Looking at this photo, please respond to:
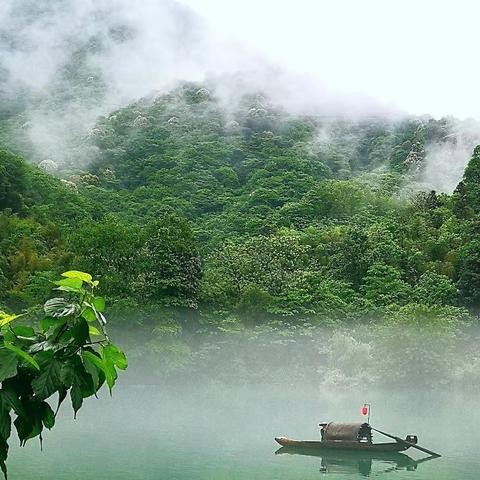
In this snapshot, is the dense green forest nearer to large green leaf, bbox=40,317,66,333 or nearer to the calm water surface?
the calm water surface

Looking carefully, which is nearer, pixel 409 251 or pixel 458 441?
pixel 458 441

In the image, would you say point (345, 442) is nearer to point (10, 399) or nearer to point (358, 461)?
point (358, 461)

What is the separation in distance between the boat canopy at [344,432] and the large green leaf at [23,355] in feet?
55.7

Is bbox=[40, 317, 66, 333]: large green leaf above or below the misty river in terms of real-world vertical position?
below

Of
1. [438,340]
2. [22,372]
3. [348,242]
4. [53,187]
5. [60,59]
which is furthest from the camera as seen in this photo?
[60,59]

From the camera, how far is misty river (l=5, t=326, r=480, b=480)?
1443cm

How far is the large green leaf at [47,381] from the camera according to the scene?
1.00m

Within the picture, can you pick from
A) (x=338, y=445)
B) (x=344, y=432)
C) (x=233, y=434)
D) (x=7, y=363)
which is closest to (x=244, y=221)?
(x=233, y=434)

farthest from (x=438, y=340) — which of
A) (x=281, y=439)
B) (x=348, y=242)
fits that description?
(x=281, y=439)

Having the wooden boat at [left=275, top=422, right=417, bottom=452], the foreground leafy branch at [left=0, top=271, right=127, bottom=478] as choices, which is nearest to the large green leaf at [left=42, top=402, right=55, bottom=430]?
the foreground leafy branch at [left=0, top=271, right=127, bottom=478]

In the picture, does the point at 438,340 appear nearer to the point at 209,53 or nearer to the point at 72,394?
the point at 72,394

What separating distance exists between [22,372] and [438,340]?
96.8ft

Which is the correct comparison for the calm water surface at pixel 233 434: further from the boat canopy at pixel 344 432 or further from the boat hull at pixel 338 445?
the boat canopy at pixel 344 432

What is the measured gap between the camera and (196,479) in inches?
531
